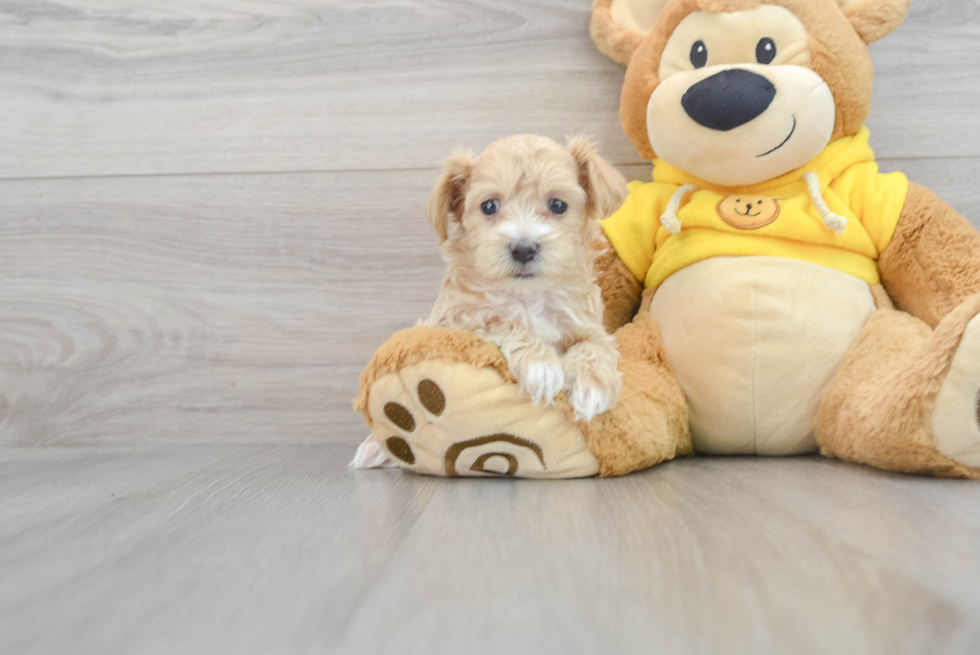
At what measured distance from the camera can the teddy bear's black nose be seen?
0.95 metres

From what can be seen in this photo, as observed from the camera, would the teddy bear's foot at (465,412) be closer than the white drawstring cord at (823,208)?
Yes

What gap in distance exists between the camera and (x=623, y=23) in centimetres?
117

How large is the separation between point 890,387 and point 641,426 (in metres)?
0.31

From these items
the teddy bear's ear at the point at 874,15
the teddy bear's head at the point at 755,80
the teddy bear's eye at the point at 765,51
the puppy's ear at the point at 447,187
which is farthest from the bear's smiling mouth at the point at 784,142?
the puppy's ear at the point at 447,187

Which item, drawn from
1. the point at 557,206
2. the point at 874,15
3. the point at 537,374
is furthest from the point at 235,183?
the point at 874,15

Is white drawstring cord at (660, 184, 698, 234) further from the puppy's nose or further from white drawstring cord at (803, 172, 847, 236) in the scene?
the puppy's nose

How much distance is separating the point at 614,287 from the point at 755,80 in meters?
0.38

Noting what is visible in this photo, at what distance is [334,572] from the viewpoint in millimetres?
563

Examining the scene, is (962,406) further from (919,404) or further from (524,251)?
(524,251)

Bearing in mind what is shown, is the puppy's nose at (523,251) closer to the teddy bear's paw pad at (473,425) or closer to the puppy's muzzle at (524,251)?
the puppy's muzzle at (524,251)

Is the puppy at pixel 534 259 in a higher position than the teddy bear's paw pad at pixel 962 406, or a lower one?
higher

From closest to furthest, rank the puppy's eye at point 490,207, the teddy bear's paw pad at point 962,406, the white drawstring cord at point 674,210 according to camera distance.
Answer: the teddy bear's paw pad at point 962,406
the puppy's eye at point 490,207
the white drawstring cord at point 674,210

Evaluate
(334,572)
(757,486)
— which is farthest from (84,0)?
(757,486)

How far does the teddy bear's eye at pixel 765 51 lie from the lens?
3.29 ft
